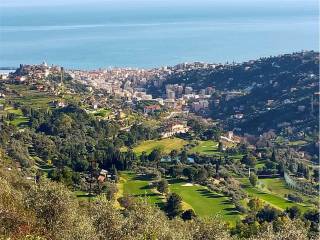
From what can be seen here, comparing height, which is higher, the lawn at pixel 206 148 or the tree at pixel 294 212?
the tree at pixel 294 212

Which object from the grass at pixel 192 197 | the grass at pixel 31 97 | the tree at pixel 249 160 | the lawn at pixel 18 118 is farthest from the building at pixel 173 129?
the grass at pixel 192 197

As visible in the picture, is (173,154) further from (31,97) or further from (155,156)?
(31,97)

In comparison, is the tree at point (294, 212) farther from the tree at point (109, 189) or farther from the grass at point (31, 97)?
the grass at point (31, 97)

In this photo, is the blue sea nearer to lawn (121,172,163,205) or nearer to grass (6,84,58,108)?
grass (6,84,58,108)

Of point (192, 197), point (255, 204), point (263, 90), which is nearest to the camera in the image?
point (255, 204)

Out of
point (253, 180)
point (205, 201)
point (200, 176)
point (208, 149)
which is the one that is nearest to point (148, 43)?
point (208, 149)
